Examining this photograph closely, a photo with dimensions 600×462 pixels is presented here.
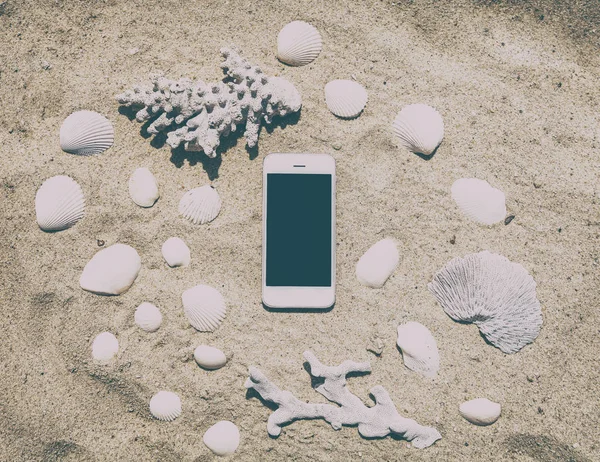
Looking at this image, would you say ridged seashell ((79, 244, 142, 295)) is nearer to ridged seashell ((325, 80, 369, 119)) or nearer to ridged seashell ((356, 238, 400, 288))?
ridged seashell ((356, 238, 400, 288))

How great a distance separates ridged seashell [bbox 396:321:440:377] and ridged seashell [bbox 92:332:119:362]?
1.78 meters

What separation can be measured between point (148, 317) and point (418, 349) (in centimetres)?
169

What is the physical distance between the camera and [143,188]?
277 centimetres

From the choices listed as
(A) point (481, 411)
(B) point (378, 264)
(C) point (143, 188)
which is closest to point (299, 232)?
(B) point (378, 264)

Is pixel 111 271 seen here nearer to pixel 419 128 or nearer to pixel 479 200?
pixel 419 128

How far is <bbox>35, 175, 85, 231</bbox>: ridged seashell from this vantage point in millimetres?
2750

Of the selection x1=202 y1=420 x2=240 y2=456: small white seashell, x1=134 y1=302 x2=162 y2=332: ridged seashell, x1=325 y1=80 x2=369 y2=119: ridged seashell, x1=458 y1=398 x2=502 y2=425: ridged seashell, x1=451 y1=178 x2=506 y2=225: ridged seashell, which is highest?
x1=325 y1=80 x2=369 y2=119: ridged seashell

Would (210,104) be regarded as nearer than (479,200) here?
Yes

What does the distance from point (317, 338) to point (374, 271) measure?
56cm

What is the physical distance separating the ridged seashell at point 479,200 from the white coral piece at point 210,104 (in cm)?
118

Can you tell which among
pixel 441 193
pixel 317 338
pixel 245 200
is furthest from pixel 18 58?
pixel 441 193

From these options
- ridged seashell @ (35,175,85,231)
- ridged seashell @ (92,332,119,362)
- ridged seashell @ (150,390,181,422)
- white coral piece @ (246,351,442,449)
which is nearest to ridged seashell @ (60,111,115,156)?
ridged seashell @ (35,175,85,231)

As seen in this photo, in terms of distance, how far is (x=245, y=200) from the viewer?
9.33ft

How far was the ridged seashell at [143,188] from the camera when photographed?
278cm
